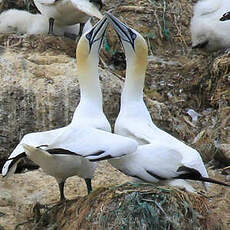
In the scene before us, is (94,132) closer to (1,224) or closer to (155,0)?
(1,224)

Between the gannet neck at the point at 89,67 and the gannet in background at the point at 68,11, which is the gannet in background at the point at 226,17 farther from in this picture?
the gannet neck at the point at 89,67

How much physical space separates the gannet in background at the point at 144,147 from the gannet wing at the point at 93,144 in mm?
179

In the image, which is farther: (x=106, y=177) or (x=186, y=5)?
(x=186, y=5)

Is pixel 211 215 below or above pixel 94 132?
below

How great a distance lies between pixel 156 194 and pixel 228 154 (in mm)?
2548

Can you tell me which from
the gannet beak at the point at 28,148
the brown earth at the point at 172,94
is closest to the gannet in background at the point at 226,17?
the brown earth at the point at 172,94

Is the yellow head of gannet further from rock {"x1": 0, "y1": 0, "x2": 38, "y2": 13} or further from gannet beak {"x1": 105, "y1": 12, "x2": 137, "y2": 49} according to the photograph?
rock {"x1": 0, "y1": 0, "x2": 38, "y2": 13}

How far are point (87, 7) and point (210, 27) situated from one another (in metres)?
1.95

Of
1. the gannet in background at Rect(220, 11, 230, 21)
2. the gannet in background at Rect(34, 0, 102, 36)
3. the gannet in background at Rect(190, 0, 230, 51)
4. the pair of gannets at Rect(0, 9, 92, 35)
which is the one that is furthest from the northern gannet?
the gannet in background at Rect(190, 0, 230, 51)

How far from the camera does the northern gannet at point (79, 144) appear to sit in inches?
252

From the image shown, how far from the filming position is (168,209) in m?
6.30

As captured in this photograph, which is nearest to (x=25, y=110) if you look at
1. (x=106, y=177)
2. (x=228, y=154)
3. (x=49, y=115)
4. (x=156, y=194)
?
(x=49, y=115)

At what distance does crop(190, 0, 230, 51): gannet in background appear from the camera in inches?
441

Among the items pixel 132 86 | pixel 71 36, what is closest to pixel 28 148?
pixel 132 86
